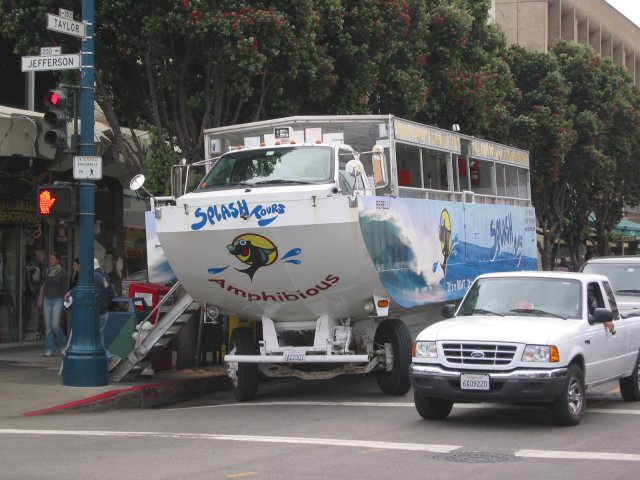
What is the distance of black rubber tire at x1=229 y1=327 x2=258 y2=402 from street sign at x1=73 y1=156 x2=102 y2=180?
317cm

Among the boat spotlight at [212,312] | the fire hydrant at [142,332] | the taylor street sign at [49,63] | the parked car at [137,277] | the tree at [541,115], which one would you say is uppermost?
the tree at [541,115]

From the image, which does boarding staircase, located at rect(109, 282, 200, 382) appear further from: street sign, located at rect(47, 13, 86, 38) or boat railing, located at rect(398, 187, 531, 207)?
street sign, located at rect(47, 13, 86, 38)

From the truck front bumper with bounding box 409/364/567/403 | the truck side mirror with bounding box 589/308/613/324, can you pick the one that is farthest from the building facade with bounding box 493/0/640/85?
the truck front bumper with bounding box 409/364/567/403

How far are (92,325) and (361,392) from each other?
414 centimetres

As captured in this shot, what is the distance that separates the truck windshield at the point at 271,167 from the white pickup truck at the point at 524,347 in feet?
9.00

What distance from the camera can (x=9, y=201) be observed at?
20.6 meters

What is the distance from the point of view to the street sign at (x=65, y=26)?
14062mm

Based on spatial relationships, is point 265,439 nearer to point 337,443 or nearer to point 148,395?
point 337,443

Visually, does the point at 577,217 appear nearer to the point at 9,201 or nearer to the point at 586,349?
the point at 9,201

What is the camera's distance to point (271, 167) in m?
13.8

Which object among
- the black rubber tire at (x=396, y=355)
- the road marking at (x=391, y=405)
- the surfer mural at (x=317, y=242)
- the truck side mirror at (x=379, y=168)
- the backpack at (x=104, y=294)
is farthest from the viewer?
the backpack at (x=104, y=294)

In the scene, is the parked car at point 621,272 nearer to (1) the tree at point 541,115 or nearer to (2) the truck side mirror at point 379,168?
(2) the truck side mirror at point 379,168

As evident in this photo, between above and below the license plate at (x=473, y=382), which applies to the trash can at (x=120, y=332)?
above

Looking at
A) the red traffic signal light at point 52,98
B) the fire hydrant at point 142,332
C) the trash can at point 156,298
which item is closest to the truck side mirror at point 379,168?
the fire hydrant at point 142,332
